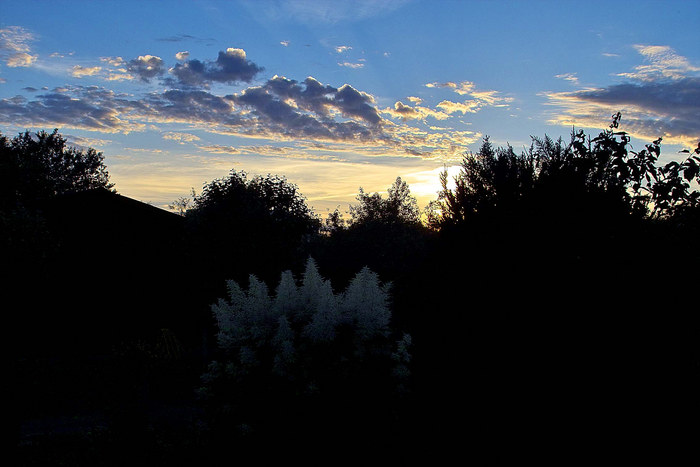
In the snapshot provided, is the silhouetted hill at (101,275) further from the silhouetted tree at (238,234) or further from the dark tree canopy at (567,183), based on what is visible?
the dark tree canopy at (567,183)

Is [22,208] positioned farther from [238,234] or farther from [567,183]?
[238,234]

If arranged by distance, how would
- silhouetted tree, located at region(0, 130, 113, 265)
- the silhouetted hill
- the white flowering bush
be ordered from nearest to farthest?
the white flowering bush → silhouetted tree, located at region(0, 130, 113, 265) → the silhouetted hill

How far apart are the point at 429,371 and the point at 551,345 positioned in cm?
185

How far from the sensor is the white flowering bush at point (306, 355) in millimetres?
6484

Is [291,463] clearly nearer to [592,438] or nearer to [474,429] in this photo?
[474,429]

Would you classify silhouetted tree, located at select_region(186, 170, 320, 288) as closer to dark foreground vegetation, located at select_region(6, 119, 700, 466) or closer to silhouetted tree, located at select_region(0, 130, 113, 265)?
silhouetted tree, located at select_region(0, 130, 113, 265)

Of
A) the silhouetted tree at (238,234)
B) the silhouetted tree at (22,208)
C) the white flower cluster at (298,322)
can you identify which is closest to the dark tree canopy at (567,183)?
the white flower cluster at (298,322)

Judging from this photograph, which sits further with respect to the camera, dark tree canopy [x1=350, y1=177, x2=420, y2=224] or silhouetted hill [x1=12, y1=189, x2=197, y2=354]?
dark tree canopy [x1=350, y1=177, x2=420, y2=224]

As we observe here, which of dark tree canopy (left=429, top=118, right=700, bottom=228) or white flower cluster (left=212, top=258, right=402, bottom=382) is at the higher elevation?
dark tree canopy (left=429, top=118, right=700, bottom=228)

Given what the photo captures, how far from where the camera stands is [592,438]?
737 cm

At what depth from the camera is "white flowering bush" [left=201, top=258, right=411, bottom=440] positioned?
6.48m

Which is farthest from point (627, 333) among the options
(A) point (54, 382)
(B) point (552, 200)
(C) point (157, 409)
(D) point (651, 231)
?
(A) point (54, 382)

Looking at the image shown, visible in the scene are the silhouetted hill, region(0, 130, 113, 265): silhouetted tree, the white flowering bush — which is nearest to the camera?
the white flowering bush

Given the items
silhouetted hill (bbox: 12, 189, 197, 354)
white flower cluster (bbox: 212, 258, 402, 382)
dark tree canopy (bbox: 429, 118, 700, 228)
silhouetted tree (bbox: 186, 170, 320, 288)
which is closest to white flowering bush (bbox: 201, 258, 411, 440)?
white flower cluster (bbox: 212, 258, 402, 382)
